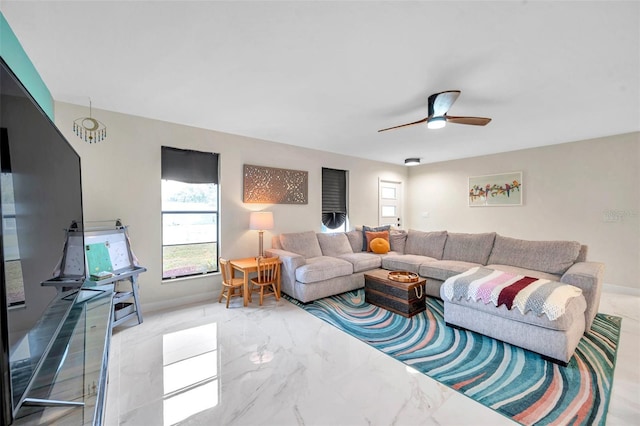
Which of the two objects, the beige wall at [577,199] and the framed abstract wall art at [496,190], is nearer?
A: the beige wall at [577,199]

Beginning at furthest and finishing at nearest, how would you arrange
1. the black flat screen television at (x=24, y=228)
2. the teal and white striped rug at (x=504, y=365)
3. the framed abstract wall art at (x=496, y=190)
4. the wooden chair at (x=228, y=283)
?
the framed abstract wall art at (x=496, y=190)
the wooden chair at (x=228, y=283)
the teal and white striped rug at (x=504, y=365)
the black flat screen television at (x=24, y=228)

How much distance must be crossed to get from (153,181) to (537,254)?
511 cm

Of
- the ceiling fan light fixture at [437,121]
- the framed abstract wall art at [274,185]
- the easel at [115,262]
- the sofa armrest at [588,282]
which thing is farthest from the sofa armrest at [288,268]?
the sofa armrest at [588,282]

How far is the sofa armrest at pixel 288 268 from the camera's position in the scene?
3.61 metres

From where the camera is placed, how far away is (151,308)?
3.24 m

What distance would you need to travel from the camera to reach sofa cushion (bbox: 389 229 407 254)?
4943mm

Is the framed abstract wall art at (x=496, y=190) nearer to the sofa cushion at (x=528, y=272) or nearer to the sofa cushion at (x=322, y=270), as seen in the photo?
the sofa cushion at (x=528, y=272)

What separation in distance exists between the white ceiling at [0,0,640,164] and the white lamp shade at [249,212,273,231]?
1329 mm

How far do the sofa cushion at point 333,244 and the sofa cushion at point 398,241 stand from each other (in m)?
0.83

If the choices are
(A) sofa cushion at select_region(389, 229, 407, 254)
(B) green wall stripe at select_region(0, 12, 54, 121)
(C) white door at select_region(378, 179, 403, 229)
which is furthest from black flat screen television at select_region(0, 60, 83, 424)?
(C) white door at select_region(378, 179, 403, 229)

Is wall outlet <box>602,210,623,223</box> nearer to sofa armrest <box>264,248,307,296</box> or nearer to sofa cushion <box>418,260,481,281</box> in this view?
sofa cushion <box>418,260,481,281</box>

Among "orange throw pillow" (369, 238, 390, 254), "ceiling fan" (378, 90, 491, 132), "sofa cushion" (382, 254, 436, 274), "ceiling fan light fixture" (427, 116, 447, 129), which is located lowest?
"sofa cushion" (382, 254, 436, 274)

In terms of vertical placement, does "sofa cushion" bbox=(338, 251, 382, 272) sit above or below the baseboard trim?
above

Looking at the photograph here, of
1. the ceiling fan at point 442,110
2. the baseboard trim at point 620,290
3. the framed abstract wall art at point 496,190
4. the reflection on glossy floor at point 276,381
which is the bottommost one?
the reflection on glossy floor at point 276,381
